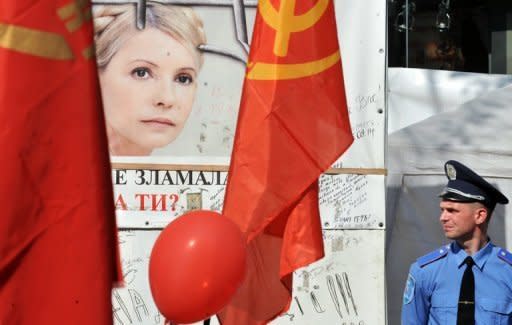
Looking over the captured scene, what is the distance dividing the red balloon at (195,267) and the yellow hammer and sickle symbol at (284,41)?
3.92ft

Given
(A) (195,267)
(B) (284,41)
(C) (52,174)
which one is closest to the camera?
(C) (52,174)

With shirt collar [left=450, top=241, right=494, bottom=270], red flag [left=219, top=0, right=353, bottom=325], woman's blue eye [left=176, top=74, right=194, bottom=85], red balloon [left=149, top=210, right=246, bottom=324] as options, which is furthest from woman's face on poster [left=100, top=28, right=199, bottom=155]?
red balloon [left=149, top=210, right=246, bottom=324]

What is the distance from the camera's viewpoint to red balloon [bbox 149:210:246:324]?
352cm

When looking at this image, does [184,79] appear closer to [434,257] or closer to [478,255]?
[434,257]

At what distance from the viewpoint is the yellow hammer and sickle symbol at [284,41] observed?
15.3 feet

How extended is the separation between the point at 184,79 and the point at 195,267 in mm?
2233

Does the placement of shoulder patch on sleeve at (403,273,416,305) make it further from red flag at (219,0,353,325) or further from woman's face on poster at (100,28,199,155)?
woman's face on poster at (100,28,199,155)

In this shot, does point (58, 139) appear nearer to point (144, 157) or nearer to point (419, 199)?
point (144, 157)

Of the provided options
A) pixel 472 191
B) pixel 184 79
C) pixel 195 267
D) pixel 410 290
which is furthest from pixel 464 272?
pixel 195 267

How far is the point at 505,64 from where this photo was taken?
27.2 feet

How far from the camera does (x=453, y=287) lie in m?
5.23

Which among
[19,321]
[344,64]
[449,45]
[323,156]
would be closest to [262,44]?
[323,156]

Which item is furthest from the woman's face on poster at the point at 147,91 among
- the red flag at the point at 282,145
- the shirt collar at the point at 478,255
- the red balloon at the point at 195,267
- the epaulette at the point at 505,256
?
the red balloon at the point at 195,267

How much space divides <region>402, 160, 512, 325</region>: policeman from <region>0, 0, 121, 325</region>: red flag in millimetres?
2326
